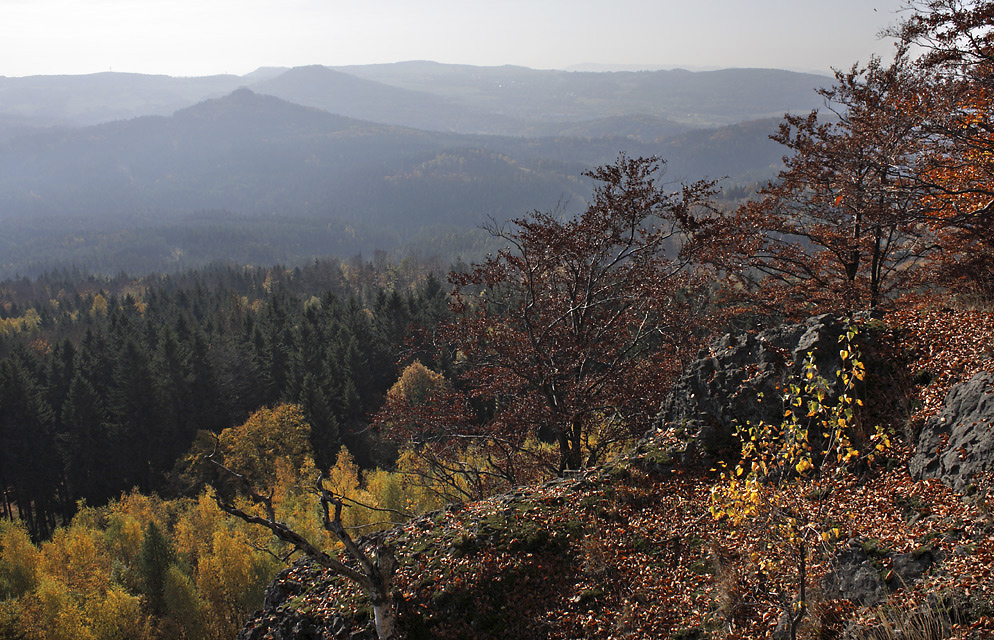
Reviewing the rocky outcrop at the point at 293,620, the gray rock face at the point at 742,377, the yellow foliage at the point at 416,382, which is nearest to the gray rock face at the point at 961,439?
the gray rock face at the point at 742,377

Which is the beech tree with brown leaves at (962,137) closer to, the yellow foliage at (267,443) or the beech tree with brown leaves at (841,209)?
the beech tree with brown leaves at (841,209)

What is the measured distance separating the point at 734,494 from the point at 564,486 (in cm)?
631

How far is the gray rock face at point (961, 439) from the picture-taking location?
24.2 feet

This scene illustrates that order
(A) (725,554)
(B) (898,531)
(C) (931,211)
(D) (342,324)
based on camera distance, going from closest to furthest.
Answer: (B) (898,531) < (A) (725,554) < (C) (931,211) < (D) (342,324)

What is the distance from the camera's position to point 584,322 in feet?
49.6

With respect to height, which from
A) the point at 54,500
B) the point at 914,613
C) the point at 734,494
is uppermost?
the point at 734,494

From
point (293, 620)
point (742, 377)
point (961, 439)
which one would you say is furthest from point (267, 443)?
point (961, 439)

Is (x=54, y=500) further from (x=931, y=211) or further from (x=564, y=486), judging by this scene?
(x=931, y=211)

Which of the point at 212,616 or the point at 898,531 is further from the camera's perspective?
the point at 212,616

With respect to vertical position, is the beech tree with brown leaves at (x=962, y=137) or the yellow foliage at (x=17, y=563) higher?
the beech tree with brown leaves at (x=962, y=137)

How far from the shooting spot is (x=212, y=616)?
110 feet

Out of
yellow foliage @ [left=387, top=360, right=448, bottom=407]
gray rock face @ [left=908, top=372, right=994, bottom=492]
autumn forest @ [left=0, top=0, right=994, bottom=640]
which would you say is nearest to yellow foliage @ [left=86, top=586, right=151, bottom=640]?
autumn forest @ [left=0, top=0, right=994, bottom=640]

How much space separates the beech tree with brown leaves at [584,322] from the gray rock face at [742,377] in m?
2.17

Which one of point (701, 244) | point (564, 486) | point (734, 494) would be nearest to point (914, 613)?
point (734, 494)
